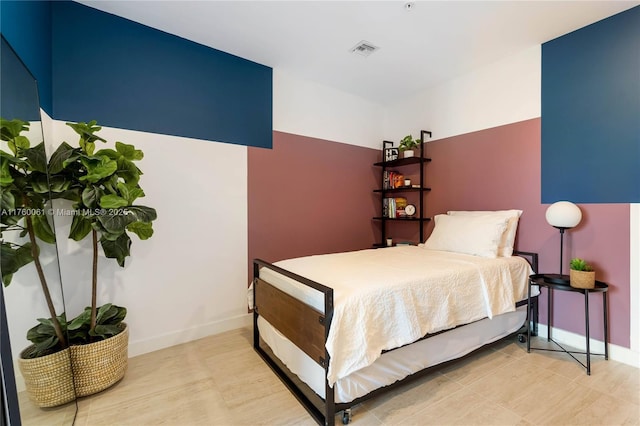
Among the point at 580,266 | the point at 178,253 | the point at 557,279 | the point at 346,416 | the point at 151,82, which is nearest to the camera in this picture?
the point at 346,416

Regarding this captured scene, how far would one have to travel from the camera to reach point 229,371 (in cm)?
200

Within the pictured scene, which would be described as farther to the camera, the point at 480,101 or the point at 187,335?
the point at 480,101

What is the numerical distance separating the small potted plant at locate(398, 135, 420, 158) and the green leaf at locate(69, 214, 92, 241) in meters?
3.22

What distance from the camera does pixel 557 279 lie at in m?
2.23

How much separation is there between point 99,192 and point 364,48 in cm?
247

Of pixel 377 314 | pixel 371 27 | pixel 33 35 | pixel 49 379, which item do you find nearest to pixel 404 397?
pixel 377 314

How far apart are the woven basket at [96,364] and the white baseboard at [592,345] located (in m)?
3.44

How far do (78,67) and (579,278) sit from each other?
13.3ft

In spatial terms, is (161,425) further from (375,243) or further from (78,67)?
(375,243)

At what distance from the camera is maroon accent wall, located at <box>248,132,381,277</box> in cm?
296

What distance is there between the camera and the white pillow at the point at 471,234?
2406 mm

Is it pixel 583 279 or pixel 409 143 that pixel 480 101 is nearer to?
pixel 409 143

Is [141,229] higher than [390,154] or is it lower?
lower

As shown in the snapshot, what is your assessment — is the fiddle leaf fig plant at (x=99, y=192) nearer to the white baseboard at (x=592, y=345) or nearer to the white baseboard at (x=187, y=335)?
the white baseboard at (x=187, y=335)
